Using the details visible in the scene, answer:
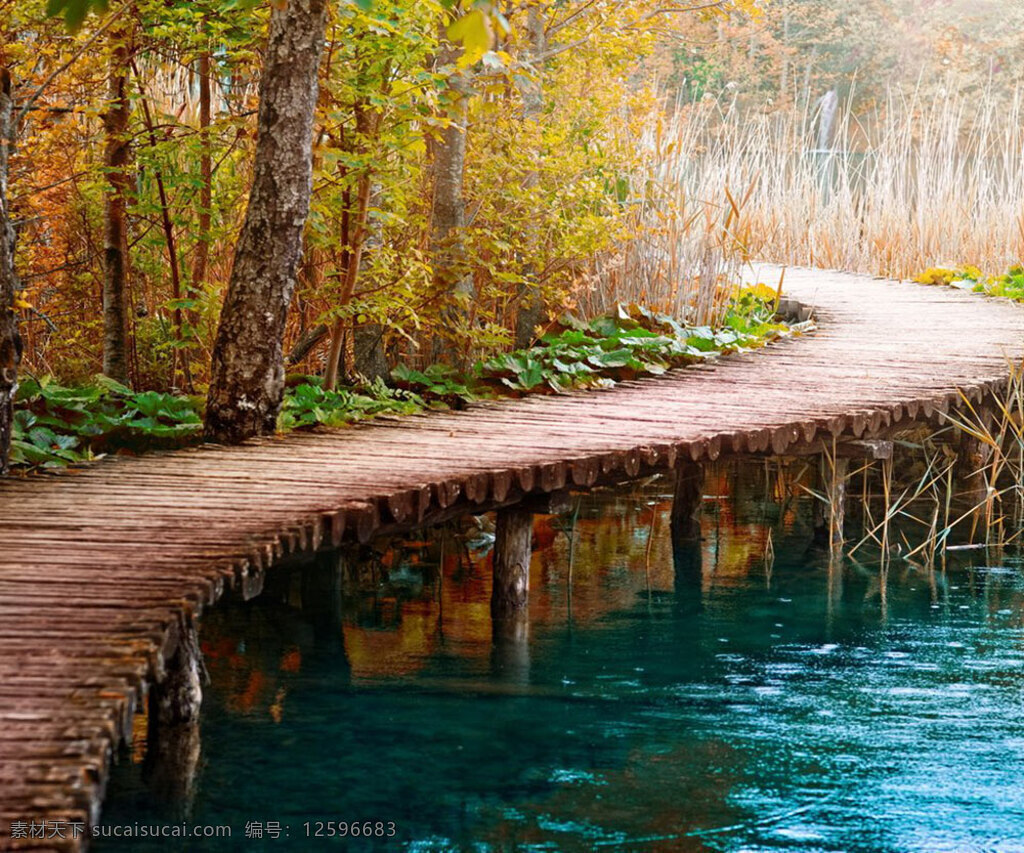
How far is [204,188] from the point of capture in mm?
6191

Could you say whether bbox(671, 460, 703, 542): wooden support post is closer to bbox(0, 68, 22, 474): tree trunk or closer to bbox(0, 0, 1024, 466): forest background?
bbox(0, 0, 1024, 466): forest background

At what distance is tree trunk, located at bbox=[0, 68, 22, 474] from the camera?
4.25 meters

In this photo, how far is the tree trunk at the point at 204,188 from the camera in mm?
6108

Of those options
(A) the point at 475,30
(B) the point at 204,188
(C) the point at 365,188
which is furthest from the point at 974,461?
(A) the point at 475,30

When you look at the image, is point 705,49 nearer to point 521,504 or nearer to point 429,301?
point 429,301

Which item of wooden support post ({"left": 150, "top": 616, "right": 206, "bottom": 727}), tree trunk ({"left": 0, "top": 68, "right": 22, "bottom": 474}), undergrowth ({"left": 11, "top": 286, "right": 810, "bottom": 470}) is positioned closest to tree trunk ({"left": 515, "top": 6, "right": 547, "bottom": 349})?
undergrowth ({"left": 11, "top": 286, "right": 810, "bottom": 470})

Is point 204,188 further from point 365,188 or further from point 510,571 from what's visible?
point 510,571

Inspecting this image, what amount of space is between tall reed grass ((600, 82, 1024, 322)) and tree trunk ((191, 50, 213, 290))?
7.45 ft

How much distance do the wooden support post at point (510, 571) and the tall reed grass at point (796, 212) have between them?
2704mm

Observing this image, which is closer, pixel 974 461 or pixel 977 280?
pixel 974 461

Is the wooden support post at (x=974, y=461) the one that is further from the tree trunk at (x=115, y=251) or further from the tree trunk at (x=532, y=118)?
the tree trunk at (x=115, y=251)

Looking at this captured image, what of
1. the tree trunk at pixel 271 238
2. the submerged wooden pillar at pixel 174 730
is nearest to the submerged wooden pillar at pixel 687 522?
the tree trunk at pixel 271 238

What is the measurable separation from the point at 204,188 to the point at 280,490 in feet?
8.13

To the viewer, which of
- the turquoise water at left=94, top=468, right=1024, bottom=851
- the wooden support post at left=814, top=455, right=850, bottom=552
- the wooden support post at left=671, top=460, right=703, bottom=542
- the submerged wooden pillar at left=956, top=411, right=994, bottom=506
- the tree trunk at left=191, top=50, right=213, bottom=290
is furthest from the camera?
Result: the wooden support post at left=671, top=460, right=703, bottom=542
